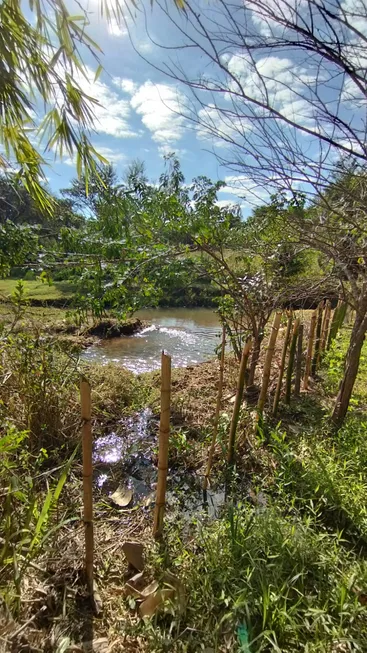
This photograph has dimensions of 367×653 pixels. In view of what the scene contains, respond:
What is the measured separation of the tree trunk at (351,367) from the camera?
2.78 m

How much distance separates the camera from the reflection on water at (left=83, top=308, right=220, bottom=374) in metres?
6.96

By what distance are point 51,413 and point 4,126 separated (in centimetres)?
219

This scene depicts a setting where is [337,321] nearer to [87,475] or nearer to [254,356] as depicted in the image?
[254,356]

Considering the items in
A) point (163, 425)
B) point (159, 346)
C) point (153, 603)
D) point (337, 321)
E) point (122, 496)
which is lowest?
point (159, 346)

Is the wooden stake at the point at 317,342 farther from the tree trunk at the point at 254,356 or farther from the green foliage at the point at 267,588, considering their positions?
the green foliage at the point at 267,588

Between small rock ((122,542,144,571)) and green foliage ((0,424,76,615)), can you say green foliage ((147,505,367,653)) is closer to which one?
small rock ((122,542,144,571))

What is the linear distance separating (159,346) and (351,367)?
5867 mm

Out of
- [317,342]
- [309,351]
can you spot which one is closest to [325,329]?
[317,342]

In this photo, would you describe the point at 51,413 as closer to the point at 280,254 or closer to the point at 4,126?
the point at 4,126

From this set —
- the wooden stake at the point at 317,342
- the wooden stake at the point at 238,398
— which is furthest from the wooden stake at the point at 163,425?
the wooden stake at the point at 317,342

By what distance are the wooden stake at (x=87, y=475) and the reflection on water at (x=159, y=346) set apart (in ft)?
12.3

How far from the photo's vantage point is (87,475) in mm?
1486

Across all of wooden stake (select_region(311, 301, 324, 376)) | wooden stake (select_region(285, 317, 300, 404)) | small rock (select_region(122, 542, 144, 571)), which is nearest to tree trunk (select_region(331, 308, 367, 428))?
wooden stake (select_region(285, 317, 300, 404))

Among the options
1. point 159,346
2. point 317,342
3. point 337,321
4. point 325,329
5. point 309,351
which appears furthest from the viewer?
point 159,346
